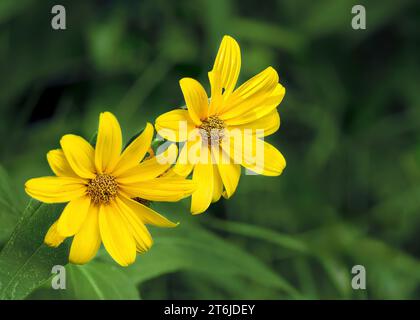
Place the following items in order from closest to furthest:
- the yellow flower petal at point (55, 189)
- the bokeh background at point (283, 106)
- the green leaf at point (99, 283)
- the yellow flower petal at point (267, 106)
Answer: the yellow flower petal at point (55, 189) < the yellow flower petal at point (267, 106) < the green leaf at point (99, 283) < the bokeh background at point (283, 106)

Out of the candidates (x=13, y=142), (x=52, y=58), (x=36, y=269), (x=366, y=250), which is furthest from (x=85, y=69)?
(x=36, y=269)

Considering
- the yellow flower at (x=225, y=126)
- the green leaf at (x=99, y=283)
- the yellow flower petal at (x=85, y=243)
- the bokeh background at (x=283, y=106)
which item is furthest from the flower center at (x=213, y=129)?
the bokeh background at (x=283, y=106)

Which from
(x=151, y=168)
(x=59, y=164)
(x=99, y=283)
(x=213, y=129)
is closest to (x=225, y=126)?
(x=213, y=129)

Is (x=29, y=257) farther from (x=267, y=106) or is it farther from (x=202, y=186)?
(x=267, y=106)

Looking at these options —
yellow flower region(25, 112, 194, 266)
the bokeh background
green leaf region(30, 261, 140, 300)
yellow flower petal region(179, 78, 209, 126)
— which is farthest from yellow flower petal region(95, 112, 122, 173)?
the bokeh background

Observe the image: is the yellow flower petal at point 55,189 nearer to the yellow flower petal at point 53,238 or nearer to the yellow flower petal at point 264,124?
the yellow flower petal at point 53,238

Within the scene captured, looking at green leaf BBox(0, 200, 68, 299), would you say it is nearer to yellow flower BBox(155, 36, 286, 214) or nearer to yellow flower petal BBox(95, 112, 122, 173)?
yellow flower petal BBox(95, 112, 122, 173)
